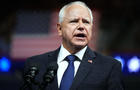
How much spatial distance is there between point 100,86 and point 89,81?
0.30 feet

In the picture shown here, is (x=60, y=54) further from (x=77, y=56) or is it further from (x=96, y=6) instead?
(x=96, y=6)

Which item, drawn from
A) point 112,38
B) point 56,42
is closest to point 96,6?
point 112,38

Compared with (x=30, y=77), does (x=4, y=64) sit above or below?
below

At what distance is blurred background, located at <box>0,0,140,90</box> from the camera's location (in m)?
6.48

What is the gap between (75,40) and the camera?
338cm

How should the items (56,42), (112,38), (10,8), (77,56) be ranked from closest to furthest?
(77,56) < (10,8) < (112,38) < (56,42)

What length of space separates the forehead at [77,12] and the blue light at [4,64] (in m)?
2.97

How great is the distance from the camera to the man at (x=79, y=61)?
323cm

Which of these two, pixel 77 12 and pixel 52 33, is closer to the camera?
pixel 77 12

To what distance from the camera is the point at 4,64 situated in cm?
632

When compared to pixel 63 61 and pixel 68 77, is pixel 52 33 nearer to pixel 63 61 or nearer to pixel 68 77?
pixel 63 61

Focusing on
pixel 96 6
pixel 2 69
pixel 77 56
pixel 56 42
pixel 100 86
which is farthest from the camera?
pixel 56 42

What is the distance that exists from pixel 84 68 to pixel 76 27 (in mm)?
315

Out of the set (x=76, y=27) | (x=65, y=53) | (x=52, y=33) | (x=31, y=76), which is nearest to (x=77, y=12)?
(x=76, y=27)
